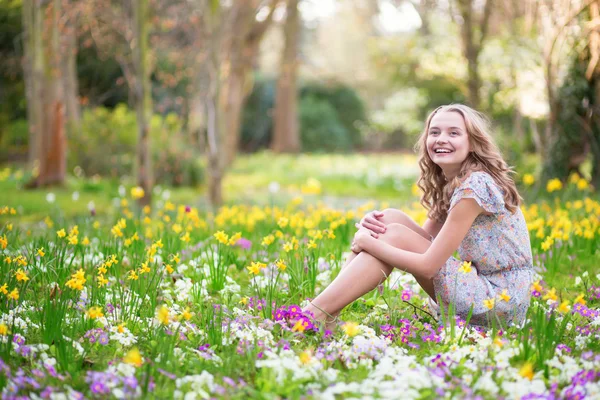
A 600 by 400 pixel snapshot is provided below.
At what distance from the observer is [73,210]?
24.4ft

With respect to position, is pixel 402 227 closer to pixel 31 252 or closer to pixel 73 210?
pixel 31 252

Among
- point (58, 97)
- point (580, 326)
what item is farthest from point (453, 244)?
point (58, 97)

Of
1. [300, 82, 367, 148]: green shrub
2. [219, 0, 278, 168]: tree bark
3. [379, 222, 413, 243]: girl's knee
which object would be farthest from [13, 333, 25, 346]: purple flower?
[300, 82, 367, 148]: green shrub

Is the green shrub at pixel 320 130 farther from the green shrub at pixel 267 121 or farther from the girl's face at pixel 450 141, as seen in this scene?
the girl's face at pixel 450 141

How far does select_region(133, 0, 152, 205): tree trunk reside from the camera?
22.4 ft

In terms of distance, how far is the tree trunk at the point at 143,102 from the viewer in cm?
682

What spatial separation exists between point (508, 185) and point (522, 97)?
7.37m

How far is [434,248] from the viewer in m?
2.74

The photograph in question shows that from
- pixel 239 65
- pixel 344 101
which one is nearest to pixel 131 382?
pixel 239 65

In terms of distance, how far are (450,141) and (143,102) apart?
468 centimetres

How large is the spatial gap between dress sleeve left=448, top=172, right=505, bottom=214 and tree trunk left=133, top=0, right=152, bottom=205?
4.67 meters

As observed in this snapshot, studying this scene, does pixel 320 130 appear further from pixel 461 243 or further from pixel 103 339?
pixel 103 339

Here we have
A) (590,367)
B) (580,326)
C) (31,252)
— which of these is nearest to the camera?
(590,367)

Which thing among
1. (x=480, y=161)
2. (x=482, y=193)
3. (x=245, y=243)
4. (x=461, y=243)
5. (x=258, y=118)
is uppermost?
(x=258, y=118)
